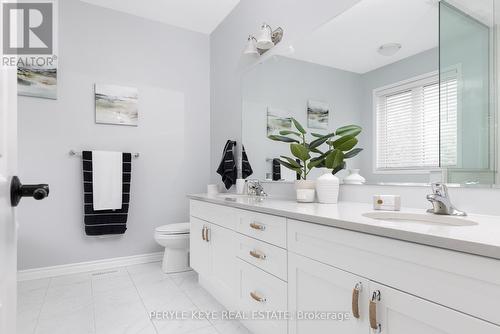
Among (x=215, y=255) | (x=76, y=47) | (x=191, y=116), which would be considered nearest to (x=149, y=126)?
(x=191, y=116)

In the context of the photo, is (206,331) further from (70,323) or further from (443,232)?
(443,232)

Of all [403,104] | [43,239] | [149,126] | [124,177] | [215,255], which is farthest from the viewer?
[149,126]

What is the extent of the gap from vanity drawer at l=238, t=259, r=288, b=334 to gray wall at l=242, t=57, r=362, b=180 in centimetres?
70

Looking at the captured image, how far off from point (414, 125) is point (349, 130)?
344mm

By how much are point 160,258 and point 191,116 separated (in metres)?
1.56

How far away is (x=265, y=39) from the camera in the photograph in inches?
86.5

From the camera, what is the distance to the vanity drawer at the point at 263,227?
1310 millimetres

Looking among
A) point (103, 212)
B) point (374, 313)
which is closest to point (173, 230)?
point (103, 212)

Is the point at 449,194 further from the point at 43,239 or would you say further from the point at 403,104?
the point at 43,239

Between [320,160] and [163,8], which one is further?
[163,8]

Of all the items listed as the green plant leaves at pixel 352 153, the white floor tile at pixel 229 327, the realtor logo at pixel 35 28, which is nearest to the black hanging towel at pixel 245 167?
the green plant leaves at pixel 352 153

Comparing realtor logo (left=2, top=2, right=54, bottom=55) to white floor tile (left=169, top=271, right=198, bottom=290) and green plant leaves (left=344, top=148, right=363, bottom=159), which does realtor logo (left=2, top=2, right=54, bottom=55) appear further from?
green plant leaves (left=344, top=148, right=363, bottom=159)

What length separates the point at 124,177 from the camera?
9.26 ft

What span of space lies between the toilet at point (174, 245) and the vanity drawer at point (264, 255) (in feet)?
3.54
